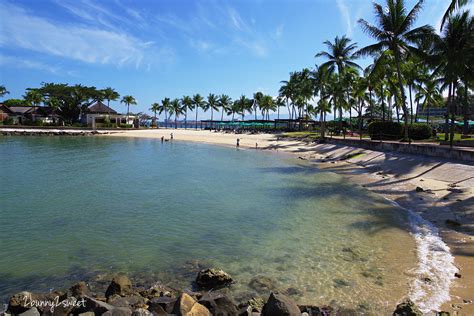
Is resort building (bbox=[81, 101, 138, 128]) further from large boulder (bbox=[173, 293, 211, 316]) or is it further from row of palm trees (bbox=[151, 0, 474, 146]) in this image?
large boulder (bbox=[173, 293, 211, 316])

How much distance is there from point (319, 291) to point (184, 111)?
12774cm

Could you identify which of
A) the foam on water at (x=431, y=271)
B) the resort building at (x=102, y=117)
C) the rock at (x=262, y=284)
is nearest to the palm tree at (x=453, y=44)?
the foam on water at (x=431, y=271)

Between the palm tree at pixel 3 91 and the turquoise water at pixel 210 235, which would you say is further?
the palm tree at pixel 3 91

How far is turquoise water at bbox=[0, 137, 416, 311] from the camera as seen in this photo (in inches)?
360

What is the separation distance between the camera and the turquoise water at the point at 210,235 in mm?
9141

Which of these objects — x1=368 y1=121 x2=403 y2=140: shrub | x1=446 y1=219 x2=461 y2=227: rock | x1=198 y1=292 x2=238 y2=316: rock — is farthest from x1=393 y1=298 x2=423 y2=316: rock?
x1=368 y1=121 x2=403 y2=140: shrub

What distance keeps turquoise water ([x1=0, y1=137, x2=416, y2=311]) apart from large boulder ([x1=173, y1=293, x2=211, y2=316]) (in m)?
1.80

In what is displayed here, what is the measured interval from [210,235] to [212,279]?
13.5 feet

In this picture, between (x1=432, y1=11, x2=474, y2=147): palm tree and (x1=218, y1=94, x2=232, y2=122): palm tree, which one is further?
Answer: (x1=218, y1=94, x2=232, y2=122): palm tree

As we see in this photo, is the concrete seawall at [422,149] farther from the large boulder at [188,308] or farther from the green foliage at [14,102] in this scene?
the green foliage at [14,102]

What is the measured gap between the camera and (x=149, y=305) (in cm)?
719

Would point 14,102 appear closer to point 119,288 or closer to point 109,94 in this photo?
point 109,94

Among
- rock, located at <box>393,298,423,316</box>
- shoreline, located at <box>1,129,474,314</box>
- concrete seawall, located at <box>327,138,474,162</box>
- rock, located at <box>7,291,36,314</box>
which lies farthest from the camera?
concrete seawall, located at <box>327,138,474,162</box>

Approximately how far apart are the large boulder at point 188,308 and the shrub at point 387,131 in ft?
116
